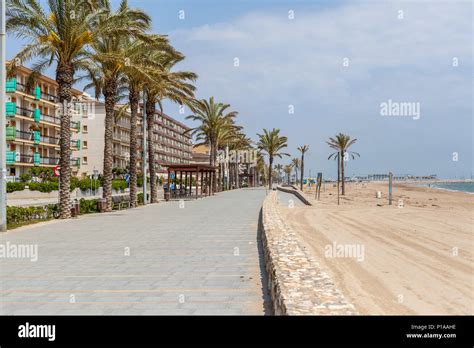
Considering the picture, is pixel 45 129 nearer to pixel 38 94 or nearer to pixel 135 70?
pixel 38 94

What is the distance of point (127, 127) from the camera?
92.2 meters

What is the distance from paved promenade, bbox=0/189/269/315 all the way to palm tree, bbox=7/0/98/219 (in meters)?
6.07

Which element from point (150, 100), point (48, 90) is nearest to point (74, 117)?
point (48, 90)

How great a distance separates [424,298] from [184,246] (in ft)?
20.3

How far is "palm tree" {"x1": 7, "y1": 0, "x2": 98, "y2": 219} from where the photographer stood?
18.4m

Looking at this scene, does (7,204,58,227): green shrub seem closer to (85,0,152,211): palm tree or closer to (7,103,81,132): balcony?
(85,0,152,211): palm tree

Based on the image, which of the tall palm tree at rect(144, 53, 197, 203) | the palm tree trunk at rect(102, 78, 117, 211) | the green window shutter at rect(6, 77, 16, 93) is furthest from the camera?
the green window shutter at rect(6, 77, 16, 93)

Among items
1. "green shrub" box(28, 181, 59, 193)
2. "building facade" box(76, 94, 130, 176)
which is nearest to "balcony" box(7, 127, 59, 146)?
"green shrub" box(28, 181, 59, 193)

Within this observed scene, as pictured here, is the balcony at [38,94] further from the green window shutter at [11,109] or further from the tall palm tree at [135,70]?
the tall palm tree at [135,70]

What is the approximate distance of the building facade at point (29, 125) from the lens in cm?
4716

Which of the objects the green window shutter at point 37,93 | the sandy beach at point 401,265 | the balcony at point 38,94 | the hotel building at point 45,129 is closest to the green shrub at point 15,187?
the hotel building at point 45,129

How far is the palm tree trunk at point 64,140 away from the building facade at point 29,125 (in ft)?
88.5
